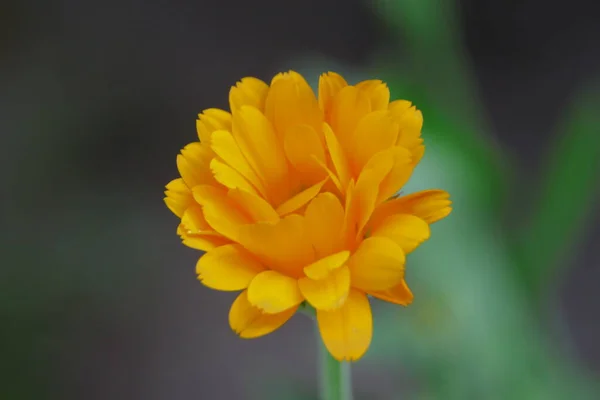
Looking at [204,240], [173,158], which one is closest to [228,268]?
[204,240]

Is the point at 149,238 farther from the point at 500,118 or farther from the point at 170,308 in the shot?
the point at 500,118

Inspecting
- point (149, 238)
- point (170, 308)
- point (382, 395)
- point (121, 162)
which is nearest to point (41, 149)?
point (121, 162)

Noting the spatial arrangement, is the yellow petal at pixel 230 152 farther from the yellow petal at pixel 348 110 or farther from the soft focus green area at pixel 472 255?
the soft focus green area at pixel 472 255

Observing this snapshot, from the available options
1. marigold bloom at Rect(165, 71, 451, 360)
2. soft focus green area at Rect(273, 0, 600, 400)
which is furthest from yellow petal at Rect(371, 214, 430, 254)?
soft focus green area at Rect(273, 0, 600, 400)

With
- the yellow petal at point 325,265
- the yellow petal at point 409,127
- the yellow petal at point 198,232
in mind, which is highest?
the yellow petal at point 409,127

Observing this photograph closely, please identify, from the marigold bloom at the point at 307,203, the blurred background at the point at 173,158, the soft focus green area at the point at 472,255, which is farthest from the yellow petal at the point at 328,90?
the blurred background at the point at 173,158

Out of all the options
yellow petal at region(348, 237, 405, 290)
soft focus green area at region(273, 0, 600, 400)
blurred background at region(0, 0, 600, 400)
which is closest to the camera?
yellow petal at region(348, 237, 405, 290)

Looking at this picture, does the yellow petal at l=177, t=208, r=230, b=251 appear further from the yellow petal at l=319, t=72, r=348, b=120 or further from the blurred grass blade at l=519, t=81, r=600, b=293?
the blurred grass blade at l=519, t=81, r=600, b=293
